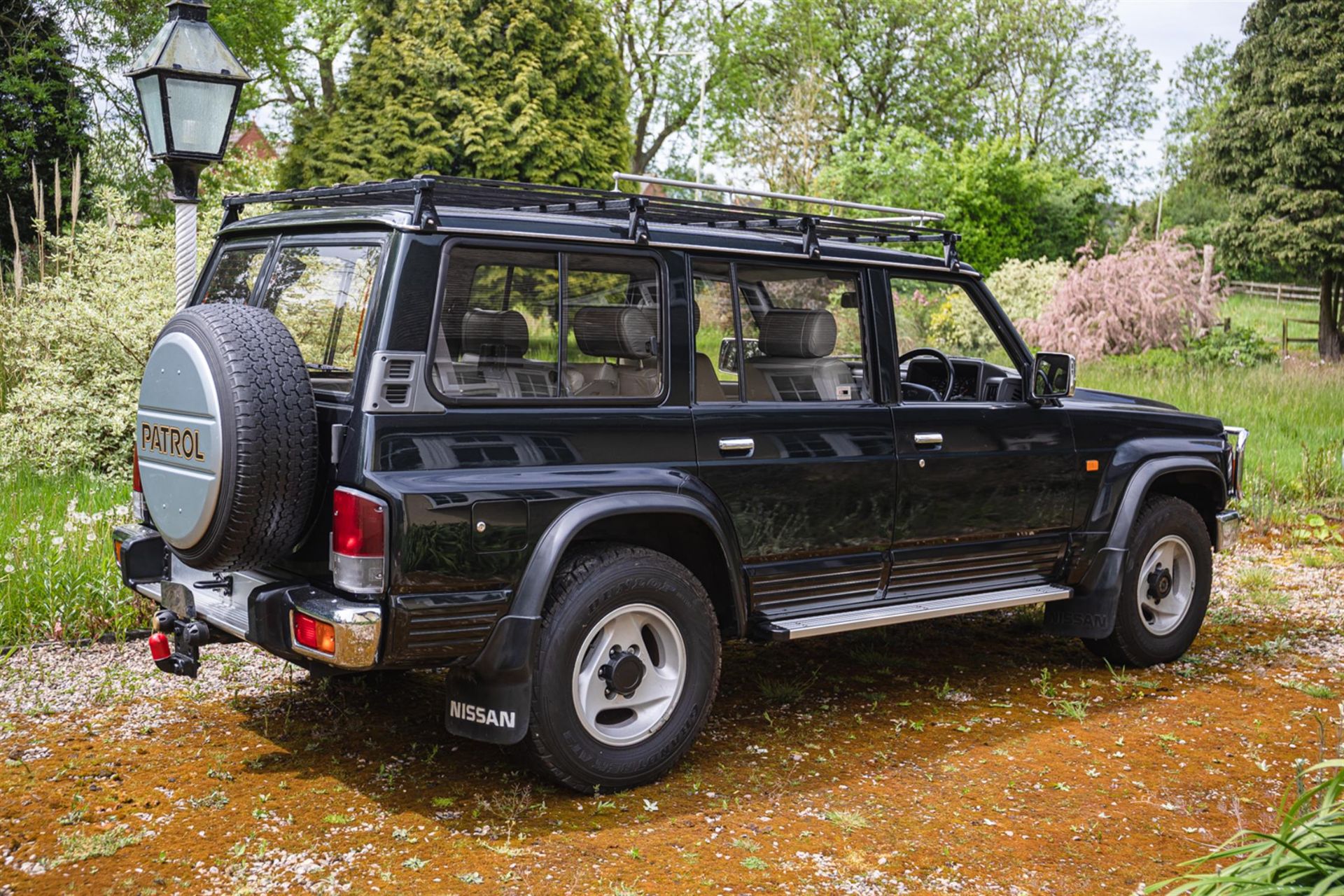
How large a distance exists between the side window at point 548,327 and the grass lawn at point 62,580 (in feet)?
9.37

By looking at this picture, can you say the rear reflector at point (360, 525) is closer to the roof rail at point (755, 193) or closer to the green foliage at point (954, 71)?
the roof rail at point (755, 193)

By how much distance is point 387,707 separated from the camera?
516cm

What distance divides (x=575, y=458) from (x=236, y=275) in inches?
64.1

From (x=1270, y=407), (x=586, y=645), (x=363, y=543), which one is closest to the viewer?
(x=363, y=543)

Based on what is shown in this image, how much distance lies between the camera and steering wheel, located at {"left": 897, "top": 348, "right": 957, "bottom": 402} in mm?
5555

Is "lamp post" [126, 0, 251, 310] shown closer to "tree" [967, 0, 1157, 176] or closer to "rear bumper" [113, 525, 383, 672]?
"rear bumper" [113, 525, 383, 672]

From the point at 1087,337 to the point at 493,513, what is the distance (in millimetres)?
18804

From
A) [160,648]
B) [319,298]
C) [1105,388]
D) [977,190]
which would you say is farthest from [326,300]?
[977,190]

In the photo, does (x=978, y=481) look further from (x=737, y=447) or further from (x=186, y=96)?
(x=186, y=96)

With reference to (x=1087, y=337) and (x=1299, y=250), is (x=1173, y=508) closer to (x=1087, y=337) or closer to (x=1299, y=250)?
(x=1087, y=337)

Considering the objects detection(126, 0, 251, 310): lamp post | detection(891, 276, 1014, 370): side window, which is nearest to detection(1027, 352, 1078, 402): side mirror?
detection(126, 0, 251, 310): lamp post

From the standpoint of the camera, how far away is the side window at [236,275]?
462 centimetres

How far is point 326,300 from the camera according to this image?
4285mm

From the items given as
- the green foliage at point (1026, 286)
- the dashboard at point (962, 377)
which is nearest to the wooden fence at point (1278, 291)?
the green foliage at point (1026, 286)
